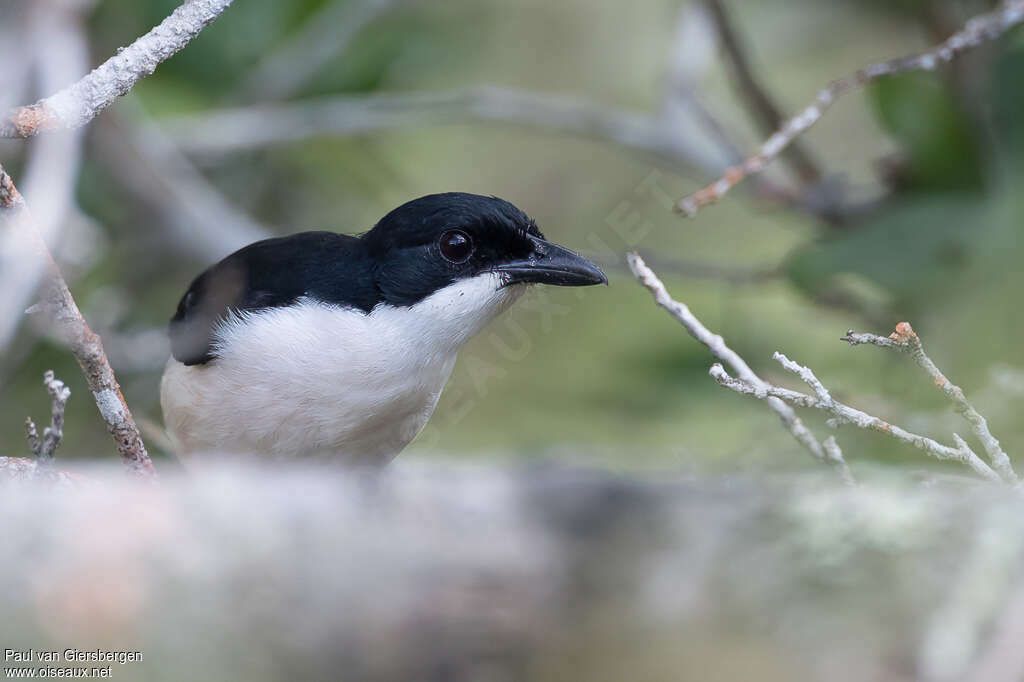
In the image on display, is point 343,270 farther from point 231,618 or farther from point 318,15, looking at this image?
point 318,15

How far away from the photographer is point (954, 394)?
2.23 meters

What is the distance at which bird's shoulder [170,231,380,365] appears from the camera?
11.5ft

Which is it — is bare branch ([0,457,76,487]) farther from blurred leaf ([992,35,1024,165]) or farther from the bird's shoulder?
blurred leaf ([992,35,1024,165])

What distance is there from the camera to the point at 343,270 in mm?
3559

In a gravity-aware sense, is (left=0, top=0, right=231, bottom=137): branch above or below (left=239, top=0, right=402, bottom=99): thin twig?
below

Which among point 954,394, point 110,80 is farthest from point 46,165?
point 954,394

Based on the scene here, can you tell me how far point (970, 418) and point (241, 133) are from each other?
178 inches

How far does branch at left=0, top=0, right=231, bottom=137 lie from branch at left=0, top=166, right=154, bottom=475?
13 cm

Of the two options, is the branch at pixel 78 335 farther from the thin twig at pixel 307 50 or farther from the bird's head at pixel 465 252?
the thin twig at pixel 307 50

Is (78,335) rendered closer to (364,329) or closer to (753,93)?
(364,329)

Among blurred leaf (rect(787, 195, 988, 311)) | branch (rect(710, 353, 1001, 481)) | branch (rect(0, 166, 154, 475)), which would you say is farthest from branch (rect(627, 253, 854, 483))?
blurred leaf (rect(787, 195, 988, 311))

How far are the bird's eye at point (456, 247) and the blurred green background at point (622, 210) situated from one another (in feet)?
2.41

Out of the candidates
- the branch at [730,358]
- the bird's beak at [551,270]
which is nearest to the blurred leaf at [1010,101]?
the bird's beak at [551,270]

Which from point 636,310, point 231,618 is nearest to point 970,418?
point 231,618
